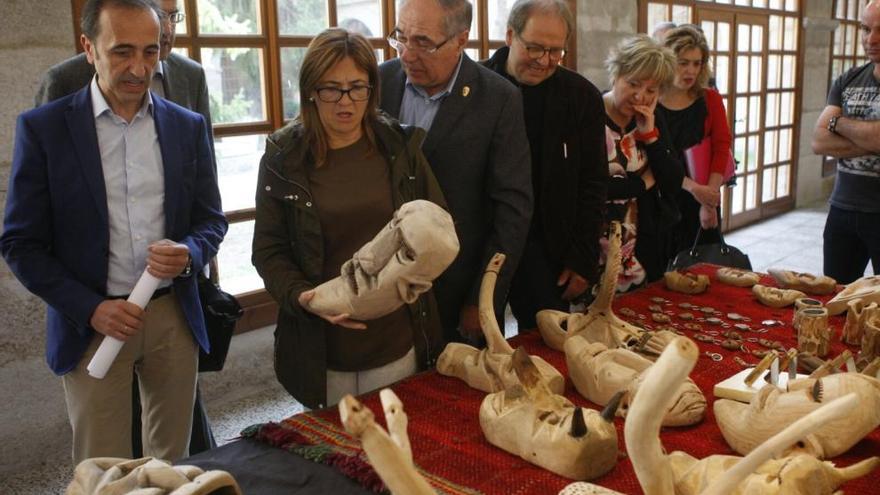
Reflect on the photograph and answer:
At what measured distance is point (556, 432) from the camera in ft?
4.63

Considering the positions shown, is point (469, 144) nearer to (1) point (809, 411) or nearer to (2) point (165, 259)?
(2) point (165, 259)

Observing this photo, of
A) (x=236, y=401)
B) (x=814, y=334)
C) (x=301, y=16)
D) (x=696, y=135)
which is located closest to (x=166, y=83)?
(x=301, y=16)

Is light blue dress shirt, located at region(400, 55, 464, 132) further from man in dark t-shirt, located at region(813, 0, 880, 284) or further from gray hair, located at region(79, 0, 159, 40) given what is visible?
man in dark t-shirt, located at region(813, 0, 880, 284)

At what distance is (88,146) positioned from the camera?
6.05ft

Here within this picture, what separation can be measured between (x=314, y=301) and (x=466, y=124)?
28.0 inches

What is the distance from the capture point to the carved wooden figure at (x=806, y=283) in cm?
255

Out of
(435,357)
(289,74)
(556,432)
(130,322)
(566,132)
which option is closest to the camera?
(556,432)

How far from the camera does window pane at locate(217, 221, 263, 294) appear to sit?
11.7 ft

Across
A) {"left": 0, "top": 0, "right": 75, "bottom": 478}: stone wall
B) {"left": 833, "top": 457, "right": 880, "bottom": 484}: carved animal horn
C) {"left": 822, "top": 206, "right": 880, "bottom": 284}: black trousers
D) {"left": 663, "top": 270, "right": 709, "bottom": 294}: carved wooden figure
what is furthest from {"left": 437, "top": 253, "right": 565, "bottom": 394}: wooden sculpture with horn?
{"left": 822, "top": 206, "right": 880, "bottom": 284}: black trousers

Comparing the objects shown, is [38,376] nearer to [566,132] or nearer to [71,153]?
[71,153]

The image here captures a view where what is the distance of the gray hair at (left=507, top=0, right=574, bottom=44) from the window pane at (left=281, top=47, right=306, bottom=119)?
159 centimetres

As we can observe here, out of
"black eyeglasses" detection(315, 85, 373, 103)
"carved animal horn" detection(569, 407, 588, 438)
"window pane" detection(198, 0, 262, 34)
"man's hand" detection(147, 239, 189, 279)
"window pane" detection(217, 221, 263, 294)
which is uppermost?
"window pane" detection(198, 0, 262, 34)

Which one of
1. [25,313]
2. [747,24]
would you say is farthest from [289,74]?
[747,24]

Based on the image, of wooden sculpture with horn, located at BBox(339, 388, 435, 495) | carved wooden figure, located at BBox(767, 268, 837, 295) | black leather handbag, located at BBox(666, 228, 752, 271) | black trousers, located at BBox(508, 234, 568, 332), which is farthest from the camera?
black leather handbag, located at BBox(666, 228, 752, 271)
